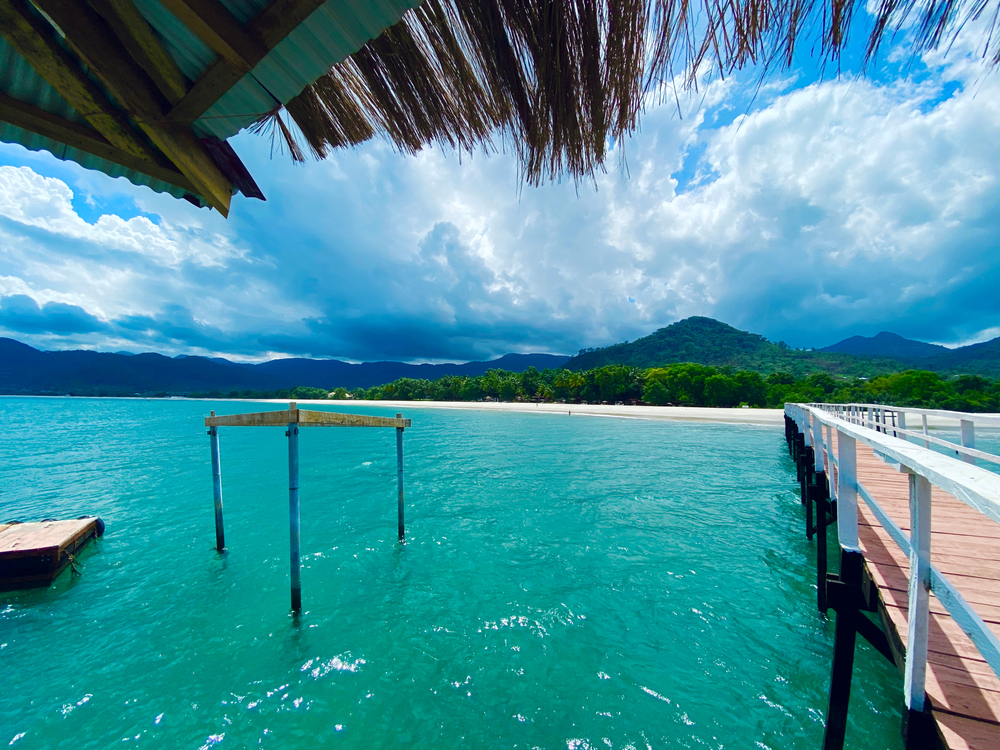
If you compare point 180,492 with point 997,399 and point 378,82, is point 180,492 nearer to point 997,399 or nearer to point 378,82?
point 378,82

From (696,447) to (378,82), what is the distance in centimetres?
2299

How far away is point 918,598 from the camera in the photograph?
1.93m

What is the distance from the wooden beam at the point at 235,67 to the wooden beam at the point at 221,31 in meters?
0.02

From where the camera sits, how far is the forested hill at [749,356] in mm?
92750

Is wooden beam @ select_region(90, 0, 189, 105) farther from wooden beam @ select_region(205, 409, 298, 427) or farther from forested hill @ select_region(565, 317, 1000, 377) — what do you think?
forested hill @ select_region(565, 317, 1000, 377)

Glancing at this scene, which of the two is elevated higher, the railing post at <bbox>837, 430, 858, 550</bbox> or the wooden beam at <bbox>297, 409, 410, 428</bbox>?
the wooden beam at <bbox>297, 409, 410, 428</bbox>

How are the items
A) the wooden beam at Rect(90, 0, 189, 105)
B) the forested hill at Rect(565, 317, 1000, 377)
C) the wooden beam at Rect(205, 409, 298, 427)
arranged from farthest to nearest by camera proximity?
the forested hill at Rect(565, 317, 1000, 377), the wooden beam at Rect(205, 409, 298, 427), the wooden beam at Rect(90, 0, 189, 105)

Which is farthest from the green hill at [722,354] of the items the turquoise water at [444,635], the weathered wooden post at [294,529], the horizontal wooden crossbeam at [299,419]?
the weathered wooden post at [294,529]

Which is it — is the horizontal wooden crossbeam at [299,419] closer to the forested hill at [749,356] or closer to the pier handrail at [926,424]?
the pier handrail at [926,424]

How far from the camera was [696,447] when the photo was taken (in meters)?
21.3

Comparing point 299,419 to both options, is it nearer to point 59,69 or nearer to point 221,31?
point 59,69

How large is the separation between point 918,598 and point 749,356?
13083 centimetres

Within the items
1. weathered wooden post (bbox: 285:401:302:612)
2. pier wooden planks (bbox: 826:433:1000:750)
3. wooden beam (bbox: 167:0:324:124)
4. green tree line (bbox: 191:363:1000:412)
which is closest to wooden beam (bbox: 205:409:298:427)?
weathered wooden post (bbox: 285:401:302:612)

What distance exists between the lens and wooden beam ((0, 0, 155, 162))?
Result: 4.97 ft
